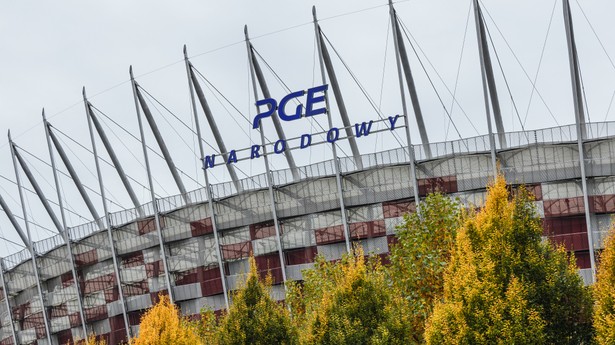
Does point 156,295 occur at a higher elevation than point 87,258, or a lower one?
lower

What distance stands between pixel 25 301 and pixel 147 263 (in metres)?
26.3

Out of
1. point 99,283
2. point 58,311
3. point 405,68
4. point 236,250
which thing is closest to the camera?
point 405,68

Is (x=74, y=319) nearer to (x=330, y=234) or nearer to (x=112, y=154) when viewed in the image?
(x=112, y=154)

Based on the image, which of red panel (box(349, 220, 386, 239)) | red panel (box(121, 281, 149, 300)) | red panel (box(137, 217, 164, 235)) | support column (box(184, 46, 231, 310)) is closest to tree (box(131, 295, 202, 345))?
red panel (box(349, 220, 386, 239))

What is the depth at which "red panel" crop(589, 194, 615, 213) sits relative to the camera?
246ft

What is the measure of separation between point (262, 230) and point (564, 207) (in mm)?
27602

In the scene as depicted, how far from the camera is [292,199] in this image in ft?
296

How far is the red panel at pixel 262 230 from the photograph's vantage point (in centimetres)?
9162

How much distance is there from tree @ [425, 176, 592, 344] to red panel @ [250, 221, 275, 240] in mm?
47608

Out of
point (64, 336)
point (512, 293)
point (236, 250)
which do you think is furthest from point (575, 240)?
point (64, 336)

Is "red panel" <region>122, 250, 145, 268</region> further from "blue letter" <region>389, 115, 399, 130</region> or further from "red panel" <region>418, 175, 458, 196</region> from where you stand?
"blue letter" <region>389, 115, 399, 130</region>

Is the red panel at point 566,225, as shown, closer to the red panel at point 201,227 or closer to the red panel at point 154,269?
the red panel at point 201,227

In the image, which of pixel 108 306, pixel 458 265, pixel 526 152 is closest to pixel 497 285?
pixel 458 265

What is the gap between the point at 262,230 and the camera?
92.3m
